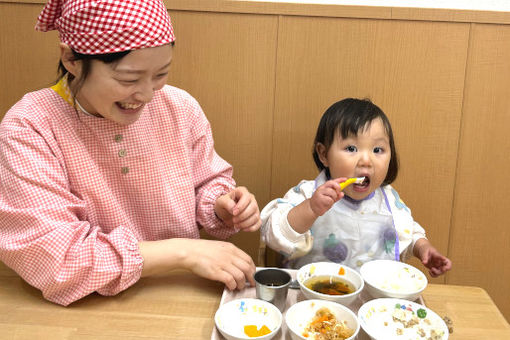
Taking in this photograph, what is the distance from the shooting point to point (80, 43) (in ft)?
3.55

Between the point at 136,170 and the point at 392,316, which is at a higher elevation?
the point at 136,170

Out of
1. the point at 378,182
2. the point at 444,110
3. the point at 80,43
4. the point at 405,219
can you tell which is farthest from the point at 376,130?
the point at 80,43

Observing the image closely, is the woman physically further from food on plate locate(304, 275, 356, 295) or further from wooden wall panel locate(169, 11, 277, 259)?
wooden wall panel locate(169, 11, 277, 259)

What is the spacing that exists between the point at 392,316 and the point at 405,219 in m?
0.54

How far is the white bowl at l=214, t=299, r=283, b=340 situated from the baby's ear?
62 centimetres

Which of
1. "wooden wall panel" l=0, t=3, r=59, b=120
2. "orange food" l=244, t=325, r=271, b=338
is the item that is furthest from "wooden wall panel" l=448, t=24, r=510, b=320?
"wooden wall panel" l=0, t=3, r=59, b=120

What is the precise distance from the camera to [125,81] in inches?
44.9

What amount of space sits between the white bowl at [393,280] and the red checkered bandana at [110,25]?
76cm

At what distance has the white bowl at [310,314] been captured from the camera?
3.29 feet

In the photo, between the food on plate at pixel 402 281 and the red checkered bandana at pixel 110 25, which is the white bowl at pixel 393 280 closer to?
the food on plate at pixel 402 281

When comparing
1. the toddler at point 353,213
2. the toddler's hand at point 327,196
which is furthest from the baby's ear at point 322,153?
the toddler's hand at point 327,196

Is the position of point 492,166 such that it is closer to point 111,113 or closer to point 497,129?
point 497,129

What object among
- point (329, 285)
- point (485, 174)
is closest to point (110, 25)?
point (329, 285)

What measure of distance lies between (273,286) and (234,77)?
1.01 meters
